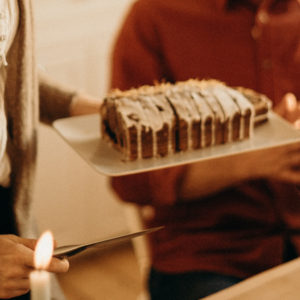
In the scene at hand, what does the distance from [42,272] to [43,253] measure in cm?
6

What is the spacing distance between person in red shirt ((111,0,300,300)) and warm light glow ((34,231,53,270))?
680mm

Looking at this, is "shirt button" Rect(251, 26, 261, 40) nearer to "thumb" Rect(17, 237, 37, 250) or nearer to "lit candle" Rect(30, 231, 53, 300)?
"thumb" Rect(17, 237, 37, 250)

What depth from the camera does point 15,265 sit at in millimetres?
779

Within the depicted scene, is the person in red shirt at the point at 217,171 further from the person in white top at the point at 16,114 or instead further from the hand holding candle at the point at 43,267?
the hand holding candle at the point at 43,267

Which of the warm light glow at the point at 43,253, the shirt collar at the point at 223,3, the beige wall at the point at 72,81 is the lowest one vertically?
the beige wall at the point at 72,81

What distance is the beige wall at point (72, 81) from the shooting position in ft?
7.57

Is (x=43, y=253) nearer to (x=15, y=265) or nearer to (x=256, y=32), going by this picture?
(x=15, y=265)

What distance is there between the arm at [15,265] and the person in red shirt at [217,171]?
0.52 m

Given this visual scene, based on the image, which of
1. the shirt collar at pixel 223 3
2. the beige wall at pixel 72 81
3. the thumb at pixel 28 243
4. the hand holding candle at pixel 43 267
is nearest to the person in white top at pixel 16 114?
the thumb at pixel 28 243

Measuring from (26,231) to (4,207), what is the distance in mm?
66

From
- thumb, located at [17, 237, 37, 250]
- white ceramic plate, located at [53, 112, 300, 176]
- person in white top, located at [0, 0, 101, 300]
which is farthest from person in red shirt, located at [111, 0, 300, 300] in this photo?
thumb, located at [17, 237, 37, 250]

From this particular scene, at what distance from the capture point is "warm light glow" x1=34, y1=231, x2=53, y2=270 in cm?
56

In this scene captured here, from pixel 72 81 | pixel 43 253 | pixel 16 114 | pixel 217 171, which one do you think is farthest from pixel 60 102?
pixel 72 81

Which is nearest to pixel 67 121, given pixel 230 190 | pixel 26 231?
pixel 26 231
